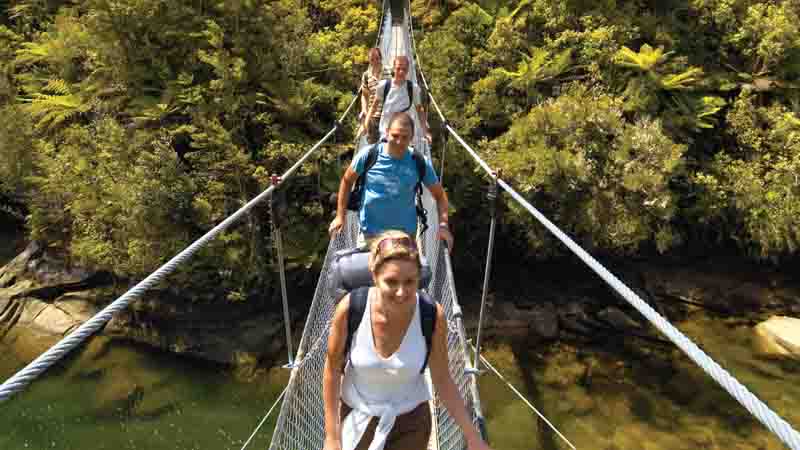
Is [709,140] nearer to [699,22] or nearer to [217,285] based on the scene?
[699,22]

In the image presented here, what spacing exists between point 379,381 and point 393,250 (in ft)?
0.95

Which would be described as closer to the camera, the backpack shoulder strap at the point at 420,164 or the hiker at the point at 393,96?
the backpack shoulder strap at the point at 420,164

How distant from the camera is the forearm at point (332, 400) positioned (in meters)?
1.00

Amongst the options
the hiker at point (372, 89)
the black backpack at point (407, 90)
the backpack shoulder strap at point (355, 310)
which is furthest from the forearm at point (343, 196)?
the hiker at point (372, 89)

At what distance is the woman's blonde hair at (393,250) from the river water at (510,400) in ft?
9.44

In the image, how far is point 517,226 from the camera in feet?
14.8

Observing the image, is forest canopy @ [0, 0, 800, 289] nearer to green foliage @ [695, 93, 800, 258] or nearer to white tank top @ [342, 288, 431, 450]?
green foliage @ [695, 93, 800, 258]

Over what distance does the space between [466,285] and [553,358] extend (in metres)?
1.04

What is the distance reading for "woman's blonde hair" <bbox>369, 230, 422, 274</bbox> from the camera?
2.91 ft

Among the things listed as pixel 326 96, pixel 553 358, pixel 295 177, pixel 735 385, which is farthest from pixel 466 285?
pixel 735 385

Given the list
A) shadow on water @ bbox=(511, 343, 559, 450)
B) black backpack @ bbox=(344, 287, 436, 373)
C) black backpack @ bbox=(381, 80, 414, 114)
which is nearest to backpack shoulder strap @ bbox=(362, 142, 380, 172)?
black backpack @ bbox=(344, 287, 436, 373)

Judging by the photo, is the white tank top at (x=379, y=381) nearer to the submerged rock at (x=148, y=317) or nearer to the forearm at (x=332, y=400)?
the forearm at (x=332, y=400)

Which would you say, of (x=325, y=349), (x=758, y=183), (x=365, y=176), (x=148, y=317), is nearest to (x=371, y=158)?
(x=365, y=176)

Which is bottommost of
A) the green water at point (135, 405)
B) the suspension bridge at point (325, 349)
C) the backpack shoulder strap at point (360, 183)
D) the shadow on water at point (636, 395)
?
the green water at point (135, 405)
